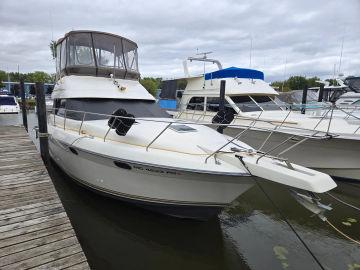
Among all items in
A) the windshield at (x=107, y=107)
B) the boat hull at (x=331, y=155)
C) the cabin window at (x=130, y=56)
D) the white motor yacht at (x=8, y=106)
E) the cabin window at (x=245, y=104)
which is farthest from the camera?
the white motor yacht at (x=8, y=106)

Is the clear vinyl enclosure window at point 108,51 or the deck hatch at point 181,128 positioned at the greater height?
the clear vinyl enclosure window at point 108,51

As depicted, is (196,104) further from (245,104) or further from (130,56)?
(130,56)

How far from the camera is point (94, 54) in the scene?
7172 millimetres

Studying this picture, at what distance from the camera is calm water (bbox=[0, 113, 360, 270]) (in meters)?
4.20

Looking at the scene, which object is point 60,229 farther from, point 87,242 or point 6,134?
point 6,134

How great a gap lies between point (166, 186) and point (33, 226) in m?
1.80

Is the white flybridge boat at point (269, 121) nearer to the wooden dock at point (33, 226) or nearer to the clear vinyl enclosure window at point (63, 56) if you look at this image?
the wooden dock at point (33, 226)

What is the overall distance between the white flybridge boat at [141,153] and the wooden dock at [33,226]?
0.93m

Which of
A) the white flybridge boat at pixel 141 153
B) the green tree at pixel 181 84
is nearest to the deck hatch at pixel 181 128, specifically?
the white flybridge boat at pixel 141 153

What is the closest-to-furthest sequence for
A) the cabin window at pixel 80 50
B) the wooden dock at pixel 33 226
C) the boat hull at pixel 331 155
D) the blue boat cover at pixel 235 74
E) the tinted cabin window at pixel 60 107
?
1. the wooden dock at pixel 33 226
2. the boat hull at pixel 331 155
3. the tinted cabin window at pixel 60 107
4. the cabin window at pixel 80 50
5. the blue boat cover at pixel 235 74

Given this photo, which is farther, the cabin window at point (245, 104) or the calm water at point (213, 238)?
the cabin window at point (245, 104)

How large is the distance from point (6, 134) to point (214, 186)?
7.53m

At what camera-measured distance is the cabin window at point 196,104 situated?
10.1 m

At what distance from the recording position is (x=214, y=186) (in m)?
4.18
